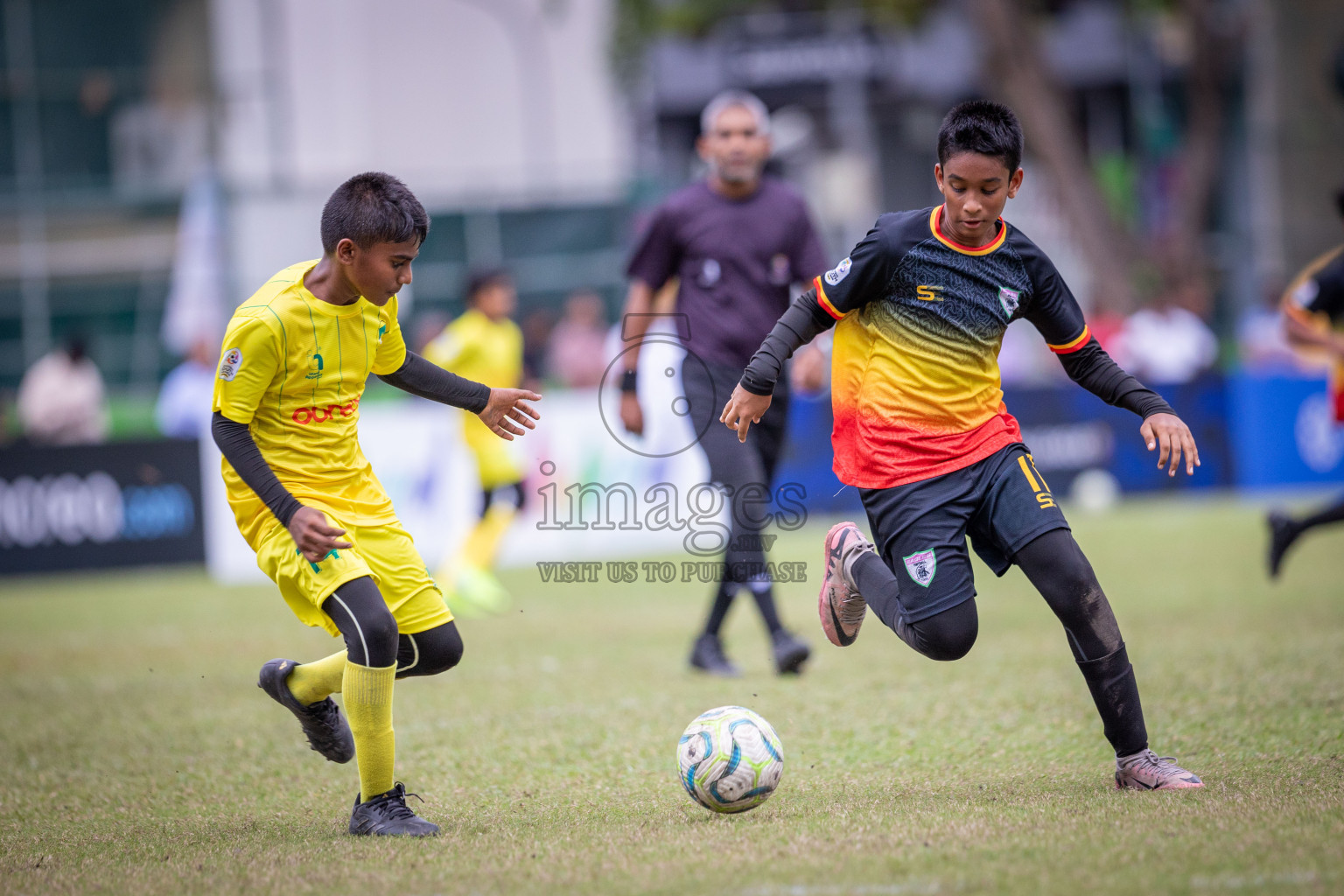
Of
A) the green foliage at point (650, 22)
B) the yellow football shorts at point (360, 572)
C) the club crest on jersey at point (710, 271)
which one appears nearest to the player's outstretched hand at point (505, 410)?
the yellow football shorts at point (360, 572)

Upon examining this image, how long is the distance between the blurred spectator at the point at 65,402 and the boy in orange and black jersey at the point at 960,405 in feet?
38.5

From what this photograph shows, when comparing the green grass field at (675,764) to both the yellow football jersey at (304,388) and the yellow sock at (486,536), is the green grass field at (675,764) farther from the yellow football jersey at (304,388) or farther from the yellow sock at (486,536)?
the yellow sock at (486,536)

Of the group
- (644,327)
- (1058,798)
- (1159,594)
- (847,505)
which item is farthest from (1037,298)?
(847,505)

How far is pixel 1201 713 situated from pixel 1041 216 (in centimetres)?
1975

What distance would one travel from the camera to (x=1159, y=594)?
8.80 m

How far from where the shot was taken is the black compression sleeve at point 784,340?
13.7 feet

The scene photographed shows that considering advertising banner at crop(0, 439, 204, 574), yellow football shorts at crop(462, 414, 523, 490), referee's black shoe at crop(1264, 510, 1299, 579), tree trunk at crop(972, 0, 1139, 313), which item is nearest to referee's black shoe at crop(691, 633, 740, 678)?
referee's black shoe at crop(1264, 510, 1299, 579)

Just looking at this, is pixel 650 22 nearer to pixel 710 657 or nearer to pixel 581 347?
pixel 581 347

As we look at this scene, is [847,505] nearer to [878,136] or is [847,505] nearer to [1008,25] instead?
[1008,25]

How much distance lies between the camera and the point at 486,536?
10359mm

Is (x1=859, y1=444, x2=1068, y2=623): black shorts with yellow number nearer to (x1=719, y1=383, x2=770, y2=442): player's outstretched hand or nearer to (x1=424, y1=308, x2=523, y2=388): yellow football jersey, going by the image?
(x1=719, y1=383, x2=770, y2=442): player's outstretched hand

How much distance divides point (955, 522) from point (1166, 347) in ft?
39.7

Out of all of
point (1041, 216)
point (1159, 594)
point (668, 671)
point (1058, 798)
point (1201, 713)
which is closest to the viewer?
point (1058, 798)

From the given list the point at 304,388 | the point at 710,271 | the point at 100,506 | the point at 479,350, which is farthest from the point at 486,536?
the point at 304,388
